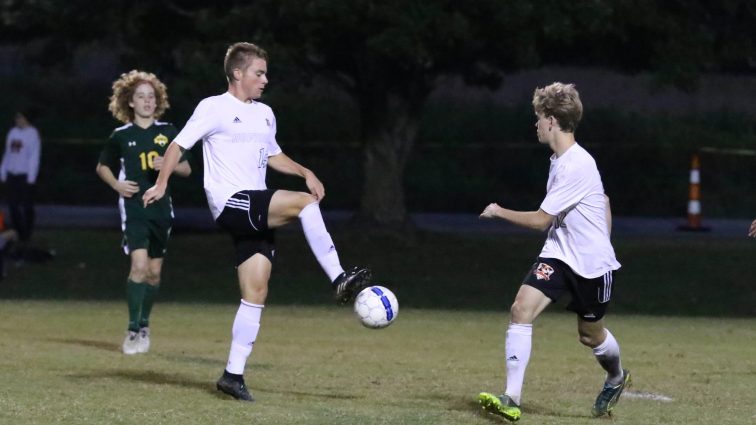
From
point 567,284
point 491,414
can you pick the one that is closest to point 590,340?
point 567,284

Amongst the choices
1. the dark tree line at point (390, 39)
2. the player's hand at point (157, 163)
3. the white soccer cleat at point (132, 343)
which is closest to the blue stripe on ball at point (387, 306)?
→ the player's hand at point (157, 163)

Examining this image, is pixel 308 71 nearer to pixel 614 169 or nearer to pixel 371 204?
pixel 371 204

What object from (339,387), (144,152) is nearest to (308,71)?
(144,152)

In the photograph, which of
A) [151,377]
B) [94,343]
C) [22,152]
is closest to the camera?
[151,377]

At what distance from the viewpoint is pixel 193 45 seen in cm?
1948

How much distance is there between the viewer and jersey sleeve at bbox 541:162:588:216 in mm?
8508

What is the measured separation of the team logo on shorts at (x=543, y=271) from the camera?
28.3 feet

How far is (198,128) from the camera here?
916 cm

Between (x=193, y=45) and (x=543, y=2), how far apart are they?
448 cm

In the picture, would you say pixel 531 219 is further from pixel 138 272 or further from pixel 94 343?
pixel 94 343

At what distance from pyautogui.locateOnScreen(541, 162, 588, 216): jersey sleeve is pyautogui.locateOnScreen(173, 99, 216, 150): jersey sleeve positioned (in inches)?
82.3

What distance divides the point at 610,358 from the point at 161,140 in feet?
15.0

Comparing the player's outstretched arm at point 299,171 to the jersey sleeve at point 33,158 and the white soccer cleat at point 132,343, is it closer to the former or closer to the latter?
the white soccer cleat at point 132,343

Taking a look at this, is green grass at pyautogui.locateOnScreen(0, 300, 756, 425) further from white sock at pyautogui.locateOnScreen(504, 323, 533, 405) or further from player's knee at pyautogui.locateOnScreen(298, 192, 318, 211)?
player's knee at pyautogui.locateOnScreen(298, 192, 318, 211)
